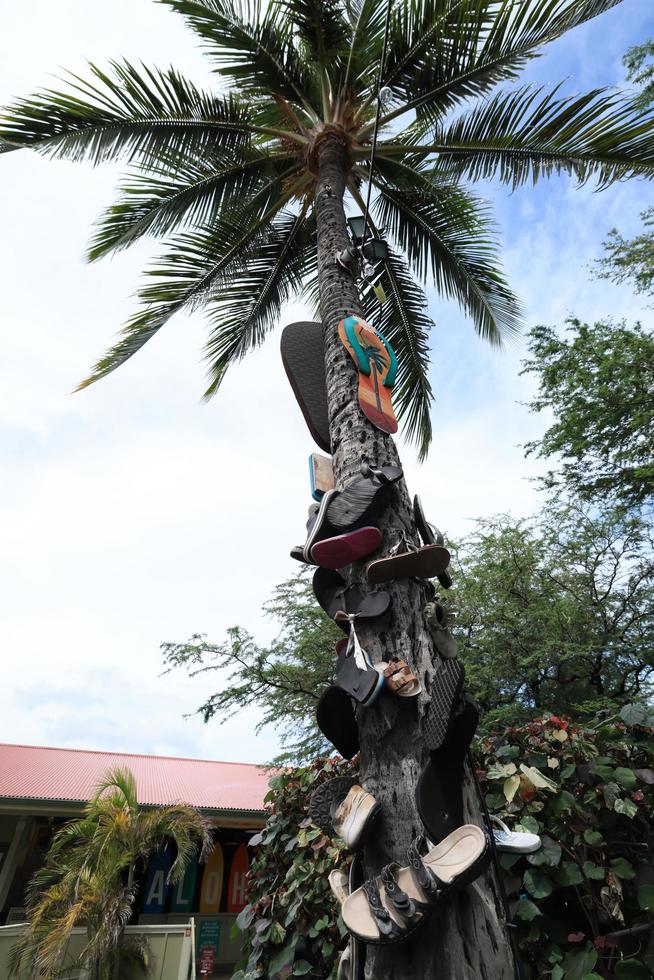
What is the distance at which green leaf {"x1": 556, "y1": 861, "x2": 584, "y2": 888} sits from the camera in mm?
1946

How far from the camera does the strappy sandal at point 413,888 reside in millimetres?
1328

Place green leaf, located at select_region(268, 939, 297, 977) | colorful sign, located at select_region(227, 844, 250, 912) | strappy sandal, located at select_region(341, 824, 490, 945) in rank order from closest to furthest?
strappy sandal, located at select_region(341, 824, 490, 945) < green leaf, located at select_region(268, 939, 297, 977) < colorful sign, located at select_region(227, 844, 250, 912)

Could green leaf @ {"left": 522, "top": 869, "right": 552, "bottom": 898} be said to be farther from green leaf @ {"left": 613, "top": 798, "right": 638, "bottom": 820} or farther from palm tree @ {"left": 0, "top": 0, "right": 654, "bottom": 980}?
palm tree @ {"left": 0, "top": 0, "right": 654, "bottom": 980}

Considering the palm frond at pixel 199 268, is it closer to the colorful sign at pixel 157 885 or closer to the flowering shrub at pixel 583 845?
the flowering shrub at pixel 583 845

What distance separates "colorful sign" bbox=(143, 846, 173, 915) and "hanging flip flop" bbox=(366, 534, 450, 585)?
8994 millimetres

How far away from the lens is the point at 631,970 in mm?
1692

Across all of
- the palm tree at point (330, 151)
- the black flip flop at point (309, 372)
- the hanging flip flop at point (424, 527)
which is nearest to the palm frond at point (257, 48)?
the palm tree at point (330, 151)

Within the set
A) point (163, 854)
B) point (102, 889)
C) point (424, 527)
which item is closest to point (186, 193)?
point (424, 527)

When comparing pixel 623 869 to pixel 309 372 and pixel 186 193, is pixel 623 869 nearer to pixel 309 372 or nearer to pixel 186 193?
pixel 309 372

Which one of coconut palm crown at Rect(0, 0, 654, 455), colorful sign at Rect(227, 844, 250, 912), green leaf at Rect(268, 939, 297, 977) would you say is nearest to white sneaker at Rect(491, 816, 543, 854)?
green leaf at Rect(268, 939, 297, 977)

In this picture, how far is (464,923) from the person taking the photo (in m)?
1.43

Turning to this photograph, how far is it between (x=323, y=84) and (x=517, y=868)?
5.93 m

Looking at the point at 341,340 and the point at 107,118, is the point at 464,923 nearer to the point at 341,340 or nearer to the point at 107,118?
the point at 341,340

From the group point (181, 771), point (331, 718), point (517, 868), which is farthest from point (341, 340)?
point (181, 771)
